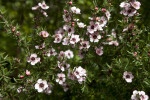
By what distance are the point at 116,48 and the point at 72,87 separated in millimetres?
886

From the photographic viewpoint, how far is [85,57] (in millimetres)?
2920

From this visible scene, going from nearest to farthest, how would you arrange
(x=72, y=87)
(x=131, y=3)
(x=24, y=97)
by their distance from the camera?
(x=131, y=3), (x=24, y=97), (x=72, y=87)

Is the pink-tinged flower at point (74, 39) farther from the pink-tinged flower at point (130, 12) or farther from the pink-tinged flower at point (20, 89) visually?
the pink-tinged flower at point (20, 89)

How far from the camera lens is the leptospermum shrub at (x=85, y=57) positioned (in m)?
2.57

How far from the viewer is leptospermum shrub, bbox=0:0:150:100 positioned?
2.57 m

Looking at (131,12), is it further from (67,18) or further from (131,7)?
(67,18)

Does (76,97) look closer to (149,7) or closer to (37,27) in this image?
(37,27)

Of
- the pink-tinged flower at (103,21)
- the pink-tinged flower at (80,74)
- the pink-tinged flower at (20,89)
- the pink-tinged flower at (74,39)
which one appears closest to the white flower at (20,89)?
the pink-tinged flower at (20,89)

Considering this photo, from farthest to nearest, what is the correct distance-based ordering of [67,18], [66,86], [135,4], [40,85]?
[66,86] → [67,18] → [40,85] → [135,4]

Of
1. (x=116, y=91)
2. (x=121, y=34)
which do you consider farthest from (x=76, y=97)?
(x=121, y=34)

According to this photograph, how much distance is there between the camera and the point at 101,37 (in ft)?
9.34

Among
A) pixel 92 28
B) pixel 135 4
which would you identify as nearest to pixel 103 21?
pixel 92 28

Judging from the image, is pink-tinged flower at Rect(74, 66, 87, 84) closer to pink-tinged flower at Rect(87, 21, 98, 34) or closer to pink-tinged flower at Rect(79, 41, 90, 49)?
pink-tinged flower at Rect(79, 41, 90, 49)

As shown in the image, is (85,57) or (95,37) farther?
(85,57)
